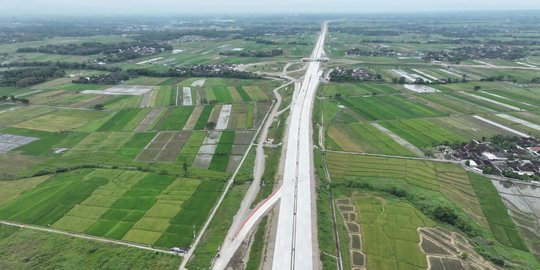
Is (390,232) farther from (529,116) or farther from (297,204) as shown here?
(529,116)

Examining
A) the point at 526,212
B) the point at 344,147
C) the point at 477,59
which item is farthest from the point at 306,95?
the point at 477,59

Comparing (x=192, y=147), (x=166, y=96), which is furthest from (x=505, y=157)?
(x=166, y=96)

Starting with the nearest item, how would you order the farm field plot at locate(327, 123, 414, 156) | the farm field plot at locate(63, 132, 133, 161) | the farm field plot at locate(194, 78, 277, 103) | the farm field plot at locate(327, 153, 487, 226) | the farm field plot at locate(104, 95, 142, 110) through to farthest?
the farm field plot at locate(327, 153, 487, 226) < the farm field plot at locate(63, 132, 133, 161) < the farm field plot at locate(327, 123, 414, 156) < the farm field plot at locate(104, 95, 142, 110) < the farm field plot at locate(194, 78, 277, 103)

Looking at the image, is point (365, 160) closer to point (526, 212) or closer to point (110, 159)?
point (526, 212)

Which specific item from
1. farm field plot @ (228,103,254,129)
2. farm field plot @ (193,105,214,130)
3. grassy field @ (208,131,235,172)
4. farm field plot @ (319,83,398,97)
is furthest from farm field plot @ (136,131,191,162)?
farm field plot @ (319,83,398,97)

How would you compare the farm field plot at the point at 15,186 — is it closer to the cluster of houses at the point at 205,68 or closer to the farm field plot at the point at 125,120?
the farm field plot at the point at 125,120

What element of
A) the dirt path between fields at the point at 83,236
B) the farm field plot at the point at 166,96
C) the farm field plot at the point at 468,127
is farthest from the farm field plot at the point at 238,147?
the farm field plot at the point at 468,127

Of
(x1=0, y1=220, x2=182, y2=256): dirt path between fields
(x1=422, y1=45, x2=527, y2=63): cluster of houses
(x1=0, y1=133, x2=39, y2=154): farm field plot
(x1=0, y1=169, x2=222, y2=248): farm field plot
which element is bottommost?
(x1=0, y1=220, x2=182, y2=256): dirt path between fields

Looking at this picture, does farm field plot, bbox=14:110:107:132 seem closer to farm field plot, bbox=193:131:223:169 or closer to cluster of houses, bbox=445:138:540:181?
farm field plot, bbox=193:131:223:169
